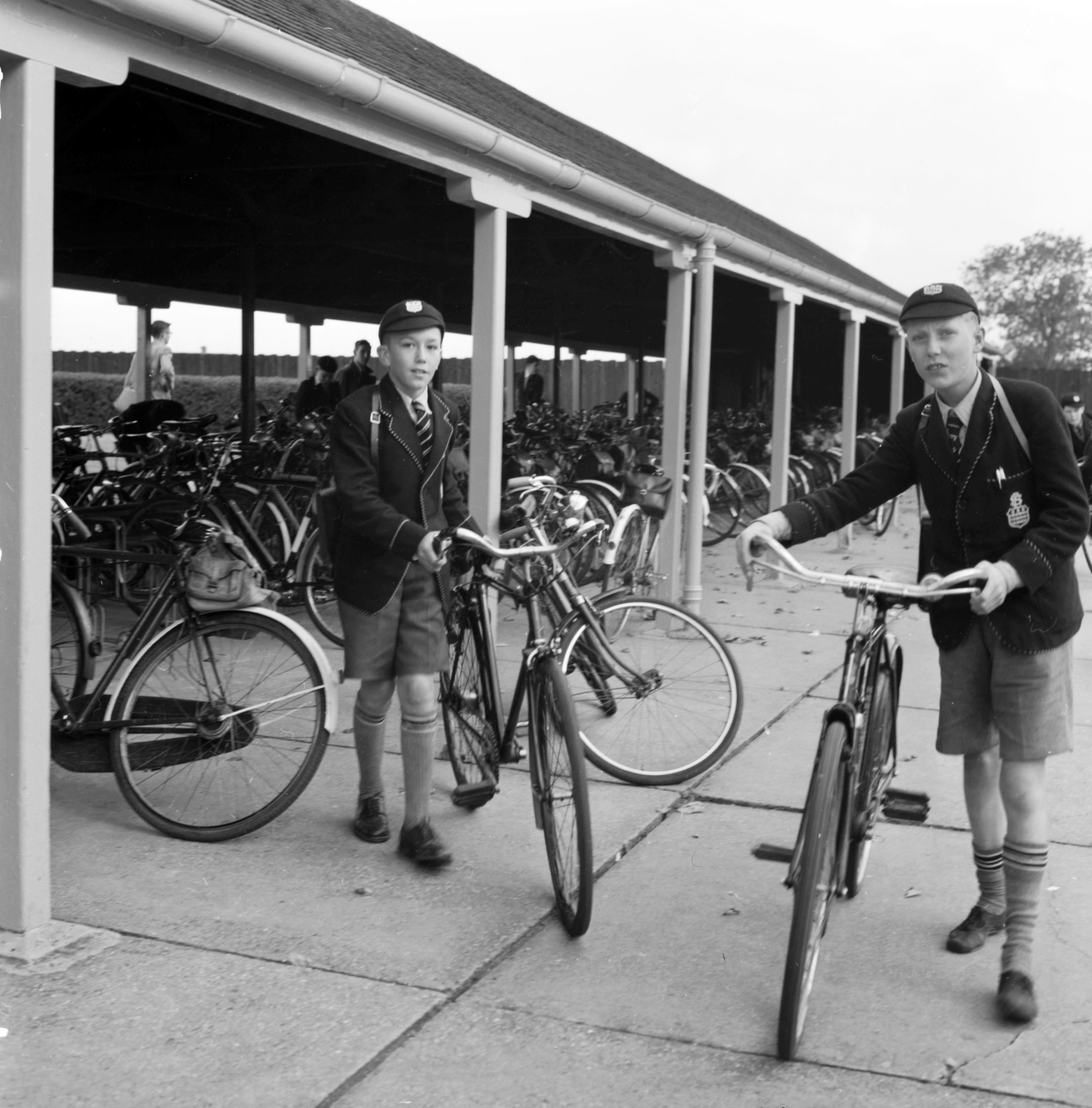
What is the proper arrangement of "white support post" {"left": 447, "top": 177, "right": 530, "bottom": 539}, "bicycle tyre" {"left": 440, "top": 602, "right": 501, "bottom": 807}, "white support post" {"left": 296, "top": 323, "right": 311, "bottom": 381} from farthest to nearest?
"white support post" {"left": 296, "top": 323, "right": 311, "bottom": 381} → "white support post" {"left": 447, "top": 177, "right": 530, "bottom": 539} → "bicycle tyre" {"left": 440, "top": 602, "right": 501, "bottom": 807}

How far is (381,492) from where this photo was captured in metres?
4.37

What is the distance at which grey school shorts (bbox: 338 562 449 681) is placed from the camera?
14.2 feet

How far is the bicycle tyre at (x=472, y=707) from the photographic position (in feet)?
15.2

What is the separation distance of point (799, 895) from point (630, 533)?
5.20 metres

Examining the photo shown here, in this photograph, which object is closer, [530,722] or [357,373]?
[530,722]

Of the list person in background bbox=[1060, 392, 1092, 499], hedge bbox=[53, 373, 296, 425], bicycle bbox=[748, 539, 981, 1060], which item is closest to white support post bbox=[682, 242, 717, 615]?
person in background bbox=[1060, 392, 1092, 499]

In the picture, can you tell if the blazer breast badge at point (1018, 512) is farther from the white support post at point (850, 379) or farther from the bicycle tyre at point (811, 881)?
the white support post at point (850, 379)

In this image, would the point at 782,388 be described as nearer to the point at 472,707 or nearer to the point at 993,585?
the point at 472,707

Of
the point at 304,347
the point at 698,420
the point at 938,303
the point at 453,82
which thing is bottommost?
the point at 698,420

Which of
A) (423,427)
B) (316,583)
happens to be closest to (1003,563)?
(423,427)

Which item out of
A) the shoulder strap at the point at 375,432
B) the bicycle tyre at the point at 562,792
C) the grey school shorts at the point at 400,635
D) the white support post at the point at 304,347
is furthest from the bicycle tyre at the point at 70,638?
the white support post at the point at 304,347

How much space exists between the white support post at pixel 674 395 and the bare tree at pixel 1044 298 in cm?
7182

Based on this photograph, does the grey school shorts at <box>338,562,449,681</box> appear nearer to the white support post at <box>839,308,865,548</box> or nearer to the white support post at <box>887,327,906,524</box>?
the white support post at <box>839,308,865,548</box>

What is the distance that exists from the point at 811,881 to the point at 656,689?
2432mm
